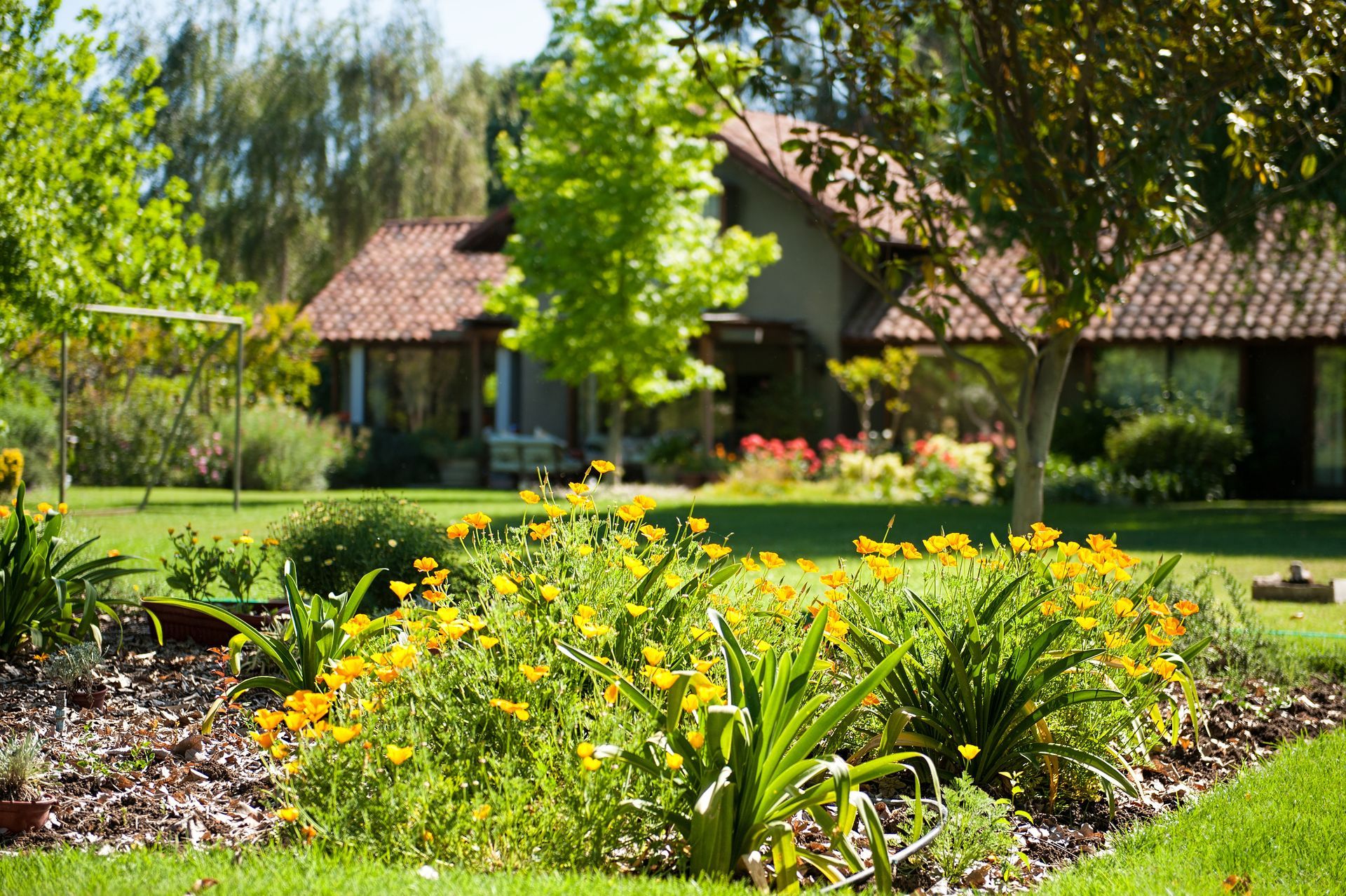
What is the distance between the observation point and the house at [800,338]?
20891mm

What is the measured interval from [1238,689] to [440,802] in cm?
388

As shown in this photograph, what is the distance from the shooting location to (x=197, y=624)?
6.02 m

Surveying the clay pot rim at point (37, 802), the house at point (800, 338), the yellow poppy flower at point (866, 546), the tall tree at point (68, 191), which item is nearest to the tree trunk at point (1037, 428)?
the yellow poppy flower at point (866, 546)

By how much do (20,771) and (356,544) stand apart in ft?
10.2

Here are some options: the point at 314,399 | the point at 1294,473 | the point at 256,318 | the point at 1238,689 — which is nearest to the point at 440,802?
the point at 1238,689

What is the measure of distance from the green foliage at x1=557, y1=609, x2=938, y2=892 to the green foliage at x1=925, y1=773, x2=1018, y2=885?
0.23 m

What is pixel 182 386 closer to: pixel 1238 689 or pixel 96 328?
pixel 96 328

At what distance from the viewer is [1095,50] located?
7.86 metres

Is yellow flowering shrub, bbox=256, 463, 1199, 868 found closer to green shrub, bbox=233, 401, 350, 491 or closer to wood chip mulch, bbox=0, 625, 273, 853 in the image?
wood chip mulch, bbox=0, 625, 273, 853

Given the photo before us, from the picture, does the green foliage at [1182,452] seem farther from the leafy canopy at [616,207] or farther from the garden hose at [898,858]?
the garden hose at [898,858]

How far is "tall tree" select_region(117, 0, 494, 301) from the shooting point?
3269 cm

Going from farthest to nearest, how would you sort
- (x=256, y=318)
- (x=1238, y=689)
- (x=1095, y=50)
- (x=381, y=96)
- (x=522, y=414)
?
(x=381, y=96), (x=256, y=318), (x=522, y=414), (x=1095, y=50), (x=1238, y=689)

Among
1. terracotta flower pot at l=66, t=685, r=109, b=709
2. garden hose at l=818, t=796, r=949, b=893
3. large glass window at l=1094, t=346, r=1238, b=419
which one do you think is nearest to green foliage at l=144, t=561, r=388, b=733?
terracotta flower pot at l=66, t=685, r=109, b=709

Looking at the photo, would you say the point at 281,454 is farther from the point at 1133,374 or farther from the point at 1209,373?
the point at 1209,373
